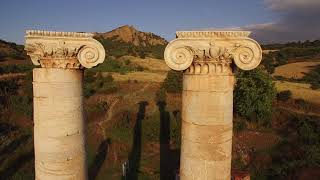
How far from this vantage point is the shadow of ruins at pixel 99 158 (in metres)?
21.7

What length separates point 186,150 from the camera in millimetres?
7344

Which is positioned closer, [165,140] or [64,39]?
[64,39]

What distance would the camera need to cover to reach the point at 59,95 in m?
7.59

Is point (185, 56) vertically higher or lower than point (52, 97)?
higher

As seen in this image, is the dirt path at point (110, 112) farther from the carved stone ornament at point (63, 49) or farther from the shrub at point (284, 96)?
the carved stone ornament at point (63, 49)

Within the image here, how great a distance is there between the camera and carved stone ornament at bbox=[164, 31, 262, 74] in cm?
677

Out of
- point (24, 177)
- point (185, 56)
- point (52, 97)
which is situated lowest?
point (24, 177)

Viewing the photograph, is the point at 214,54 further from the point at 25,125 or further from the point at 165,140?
the point at 25,125

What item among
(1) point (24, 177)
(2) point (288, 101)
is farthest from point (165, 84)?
(1) point (24, 177)

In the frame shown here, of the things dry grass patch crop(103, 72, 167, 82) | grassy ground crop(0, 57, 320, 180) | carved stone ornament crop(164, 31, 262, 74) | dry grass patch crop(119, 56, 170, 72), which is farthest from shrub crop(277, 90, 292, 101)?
carved stone ornament crop(164, 31, 262, 74)

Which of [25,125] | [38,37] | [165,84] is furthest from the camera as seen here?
[165,84]

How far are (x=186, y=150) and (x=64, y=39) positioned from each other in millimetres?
3553

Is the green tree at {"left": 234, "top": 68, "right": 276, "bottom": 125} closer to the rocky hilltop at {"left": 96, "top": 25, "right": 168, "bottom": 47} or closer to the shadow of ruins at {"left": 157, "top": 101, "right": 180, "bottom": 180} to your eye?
the shadow of ruins at {"left": 157, "top": 101, "right": 180, "bottom": 180}

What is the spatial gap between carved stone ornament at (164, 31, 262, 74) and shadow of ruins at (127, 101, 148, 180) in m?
15.3
